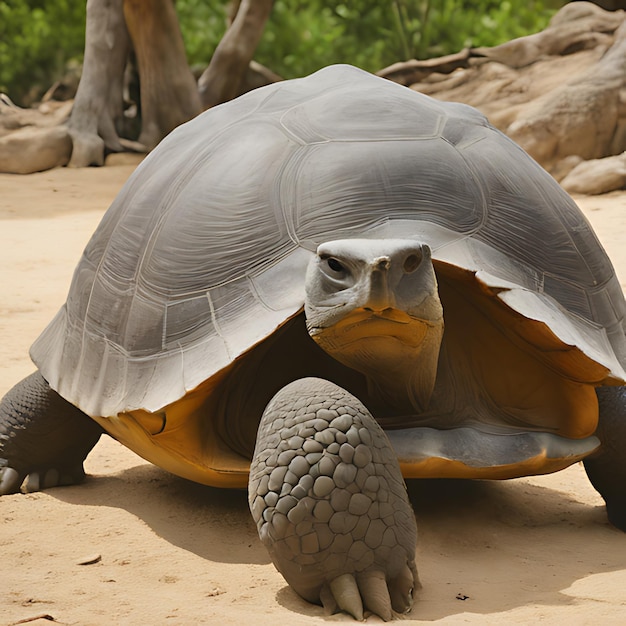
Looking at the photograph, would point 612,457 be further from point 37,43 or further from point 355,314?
point 37,43

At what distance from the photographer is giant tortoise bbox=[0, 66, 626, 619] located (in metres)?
2.00

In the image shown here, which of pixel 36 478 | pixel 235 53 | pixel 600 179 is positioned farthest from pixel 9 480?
pixel 235 53

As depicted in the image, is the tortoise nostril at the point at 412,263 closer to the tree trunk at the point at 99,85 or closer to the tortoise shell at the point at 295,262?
the tortoise shell at the point at 295,262

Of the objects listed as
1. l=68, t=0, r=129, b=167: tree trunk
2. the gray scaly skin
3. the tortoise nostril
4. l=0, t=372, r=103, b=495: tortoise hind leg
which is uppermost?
the tortoise nostril

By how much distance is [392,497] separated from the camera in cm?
196

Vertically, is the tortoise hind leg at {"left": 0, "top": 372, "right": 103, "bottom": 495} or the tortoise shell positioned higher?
the tortoise shell

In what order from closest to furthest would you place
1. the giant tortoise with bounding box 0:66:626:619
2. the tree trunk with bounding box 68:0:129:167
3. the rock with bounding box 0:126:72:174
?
the giant tortoise with bounding box 0:66:626:619, the rock with bounding box 0:126:72:174, the tree trunk with bounding box 68:0:129:167

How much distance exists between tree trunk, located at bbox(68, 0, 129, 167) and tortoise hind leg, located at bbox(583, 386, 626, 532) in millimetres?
10055

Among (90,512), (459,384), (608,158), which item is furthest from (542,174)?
(608,158)

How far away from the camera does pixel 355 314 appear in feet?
6.63

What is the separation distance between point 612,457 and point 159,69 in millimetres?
10691

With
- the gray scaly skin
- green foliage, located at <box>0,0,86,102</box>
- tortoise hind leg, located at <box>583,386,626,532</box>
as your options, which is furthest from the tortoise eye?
green foliage, located at <box>0,0,86,102</box>

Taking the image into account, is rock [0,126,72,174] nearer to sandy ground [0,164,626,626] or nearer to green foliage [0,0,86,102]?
green foliage [0,0,86,102]

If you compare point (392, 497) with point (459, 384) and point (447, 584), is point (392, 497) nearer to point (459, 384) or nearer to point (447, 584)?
point (447, 584)
